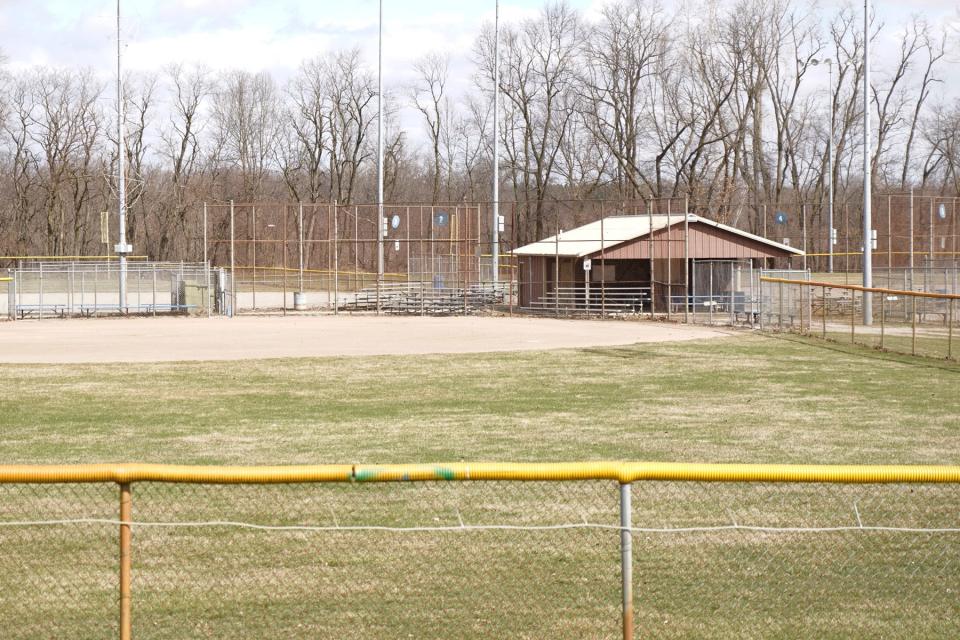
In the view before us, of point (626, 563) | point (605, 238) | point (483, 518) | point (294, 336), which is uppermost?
point (605, 238)

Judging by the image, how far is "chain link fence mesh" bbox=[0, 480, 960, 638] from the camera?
7.05m

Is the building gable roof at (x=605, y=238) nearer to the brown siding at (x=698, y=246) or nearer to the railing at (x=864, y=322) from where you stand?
the brown siding at (x=698, y=246)

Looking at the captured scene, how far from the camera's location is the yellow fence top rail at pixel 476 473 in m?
5.77

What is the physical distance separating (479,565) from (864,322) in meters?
33.2

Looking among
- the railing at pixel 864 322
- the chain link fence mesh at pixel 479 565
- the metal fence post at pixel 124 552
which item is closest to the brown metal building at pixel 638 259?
the railing at pixel 864 322

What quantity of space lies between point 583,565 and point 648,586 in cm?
68

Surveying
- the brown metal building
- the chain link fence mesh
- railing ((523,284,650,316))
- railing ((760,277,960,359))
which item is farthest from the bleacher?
the chain link fence mesh

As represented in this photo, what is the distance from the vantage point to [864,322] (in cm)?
3922

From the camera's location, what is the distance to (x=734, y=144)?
7906cm

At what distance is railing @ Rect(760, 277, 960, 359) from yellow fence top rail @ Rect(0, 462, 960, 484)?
72.0 feet

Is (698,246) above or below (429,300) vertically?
above

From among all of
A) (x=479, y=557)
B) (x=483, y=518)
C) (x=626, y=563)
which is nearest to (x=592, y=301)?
(x=483, y=518)

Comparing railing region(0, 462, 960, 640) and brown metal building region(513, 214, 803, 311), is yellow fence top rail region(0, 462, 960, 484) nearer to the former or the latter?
railing region(0, 462, 960, 640)

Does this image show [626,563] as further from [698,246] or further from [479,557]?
[698,246]
